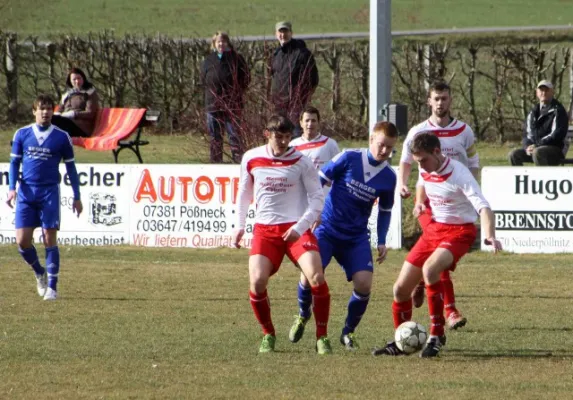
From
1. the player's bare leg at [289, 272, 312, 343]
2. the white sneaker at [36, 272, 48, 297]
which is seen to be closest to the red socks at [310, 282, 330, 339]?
the player's bare leg at [289, 272, 312, 343]

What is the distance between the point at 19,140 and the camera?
12672mm

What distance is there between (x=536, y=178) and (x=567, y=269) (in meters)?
1.94

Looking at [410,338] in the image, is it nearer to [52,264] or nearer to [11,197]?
[52,264]

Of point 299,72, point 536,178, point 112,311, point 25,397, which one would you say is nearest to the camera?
point 25,397

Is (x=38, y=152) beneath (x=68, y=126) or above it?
above

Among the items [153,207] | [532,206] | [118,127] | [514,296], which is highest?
[118,127]

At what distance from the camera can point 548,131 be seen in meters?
18.8

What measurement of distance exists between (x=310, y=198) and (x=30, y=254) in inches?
191

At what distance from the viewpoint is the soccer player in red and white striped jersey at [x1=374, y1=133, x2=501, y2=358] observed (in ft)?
29.8

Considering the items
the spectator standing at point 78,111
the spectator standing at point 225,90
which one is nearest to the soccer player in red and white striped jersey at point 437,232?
the spectator standing at point 225,90

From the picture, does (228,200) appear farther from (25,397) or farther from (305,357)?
(25,397)

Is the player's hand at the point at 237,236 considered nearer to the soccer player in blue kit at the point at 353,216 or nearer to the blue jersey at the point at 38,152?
the soccer player in blue kit at the point at 353,216

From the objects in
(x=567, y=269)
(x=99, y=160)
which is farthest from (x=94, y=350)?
(x=99, y=160)

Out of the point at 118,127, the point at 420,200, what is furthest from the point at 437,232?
the point at 118,127
